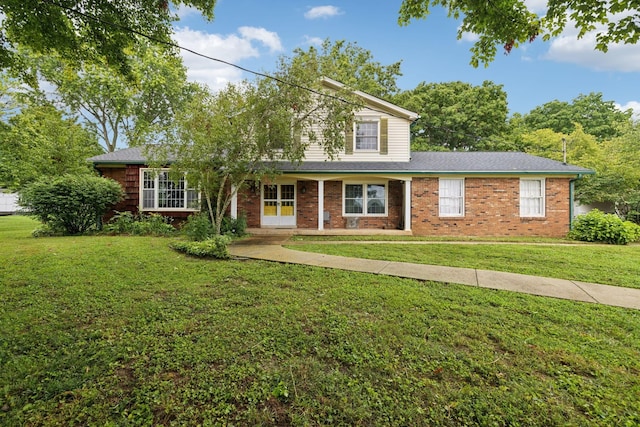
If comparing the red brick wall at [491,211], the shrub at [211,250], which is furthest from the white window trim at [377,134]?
the shrub at [211,250]

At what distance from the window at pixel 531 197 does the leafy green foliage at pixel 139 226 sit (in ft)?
44.3

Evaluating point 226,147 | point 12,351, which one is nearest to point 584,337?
point 12,351

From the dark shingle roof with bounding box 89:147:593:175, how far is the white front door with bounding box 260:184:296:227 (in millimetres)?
1314

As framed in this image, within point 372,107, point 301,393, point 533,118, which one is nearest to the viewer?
point 301,393

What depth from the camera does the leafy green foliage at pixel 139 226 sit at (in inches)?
421

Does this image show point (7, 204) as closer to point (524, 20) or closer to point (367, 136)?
point (367, 136)

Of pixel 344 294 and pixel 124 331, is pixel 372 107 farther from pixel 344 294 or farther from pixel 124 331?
pixel 124 331

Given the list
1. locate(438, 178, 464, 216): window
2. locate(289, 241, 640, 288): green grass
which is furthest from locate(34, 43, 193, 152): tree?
→ locate(289, 241, 640, 288): green grass

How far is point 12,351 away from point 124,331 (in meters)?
0.88

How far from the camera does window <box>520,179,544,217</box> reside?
11969 millimetres

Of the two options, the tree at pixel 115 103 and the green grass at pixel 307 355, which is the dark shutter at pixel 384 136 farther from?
the tree at pixel 115 103

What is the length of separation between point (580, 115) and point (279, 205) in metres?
33.7

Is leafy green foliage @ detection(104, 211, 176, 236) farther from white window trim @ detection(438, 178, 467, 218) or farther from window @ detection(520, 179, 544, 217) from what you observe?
window @ detection(520, 179, 544, 217)

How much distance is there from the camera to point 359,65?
2608 cm
